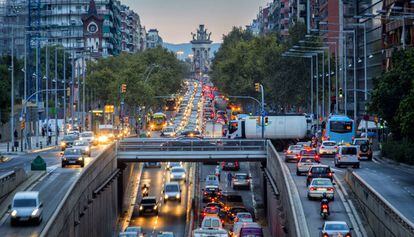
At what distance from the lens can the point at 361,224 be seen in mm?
47969

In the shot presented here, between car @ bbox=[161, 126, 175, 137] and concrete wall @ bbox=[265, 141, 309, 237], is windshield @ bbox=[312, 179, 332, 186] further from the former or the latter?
car @ bbox=[161, 126, 175, 137]

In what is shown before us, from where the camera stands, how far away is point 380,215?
42.6 m

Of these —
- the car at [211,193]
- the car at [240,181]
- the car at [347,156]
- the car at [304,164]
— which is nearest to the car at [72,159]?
the car at [211,193]

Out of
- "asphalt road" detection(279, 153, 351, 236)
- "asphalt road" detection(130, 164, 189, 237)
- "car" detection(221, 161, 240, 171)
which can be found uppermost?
"asphalt road" detection(279, 153, 351, 236)

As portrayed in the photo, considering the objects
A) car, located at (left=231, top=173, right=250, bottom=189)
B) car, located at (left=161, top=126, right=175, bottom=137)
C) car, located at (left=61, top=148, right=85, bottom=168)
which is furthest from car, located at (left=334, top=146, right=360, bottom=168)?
car, located at (left=161, top=126, right=175, bottom=137)

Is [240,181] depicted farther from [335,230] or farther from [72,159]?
[335,230]

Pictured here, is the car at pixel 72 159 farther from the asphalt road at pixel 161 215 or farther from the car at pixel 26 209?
the car at pixel 26 209

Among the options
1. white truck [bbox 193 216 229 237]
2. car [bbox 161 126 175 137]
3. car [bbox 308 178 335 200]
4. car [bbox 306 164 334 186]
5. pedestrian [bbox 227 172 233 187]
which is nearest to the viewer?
white truck [bbox 193 216 229 237]

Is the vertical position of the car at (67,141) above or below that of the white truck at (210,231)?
above

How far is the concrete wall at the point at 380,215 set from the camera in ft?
116

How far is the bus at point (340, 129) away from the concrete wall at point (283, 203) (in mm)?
25576

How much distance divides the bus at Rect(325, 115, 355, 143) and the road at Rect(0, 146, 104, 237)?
24.0 meters

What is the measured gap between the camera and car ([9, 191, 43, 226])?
46094 millimetres

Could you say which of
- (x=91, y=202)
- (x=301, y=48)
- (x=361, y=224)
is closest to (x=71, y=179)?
(x=91, y=202)
